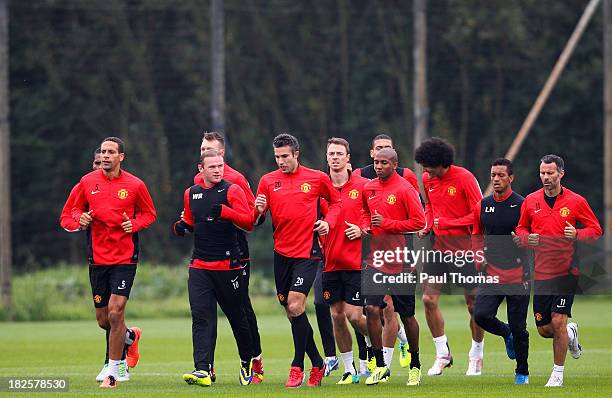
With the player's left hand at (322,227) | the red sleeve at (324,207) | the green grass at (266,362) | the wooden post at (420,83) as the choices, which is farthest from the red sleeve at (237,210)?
the wooden post at (420,83)

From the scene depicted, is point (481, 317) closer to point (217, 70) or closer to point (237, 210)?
point (237, 210)

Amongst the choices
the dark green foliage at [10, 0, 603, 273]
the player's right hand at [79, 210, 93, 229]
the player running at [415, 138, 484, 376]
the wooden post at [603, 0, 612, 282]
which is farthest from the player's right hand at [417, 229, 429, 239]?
the dark green foliage at [10, 0, 603, 273]

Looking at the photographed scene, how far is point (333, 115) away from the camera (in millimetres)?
39500

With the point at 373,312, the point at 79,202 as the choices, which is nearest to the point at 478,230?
the point at 373,312

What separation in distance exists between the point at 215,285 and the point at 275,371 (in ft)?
7.44

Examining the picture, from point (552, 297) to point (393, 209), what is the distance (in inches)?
71.7

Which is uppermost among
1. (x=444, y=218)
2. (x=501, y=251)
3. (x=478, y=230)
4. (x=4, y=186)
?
(x=4, y=186)

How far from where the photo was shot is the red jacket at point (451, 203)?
15469 mm

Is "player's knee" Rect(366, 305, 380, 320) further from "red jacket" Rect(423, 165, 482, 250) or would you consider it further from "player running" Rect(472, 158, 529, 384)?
"red jacket" Rect(423, 165, 482, 250)

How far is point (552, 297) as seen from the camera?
1364 centimetres

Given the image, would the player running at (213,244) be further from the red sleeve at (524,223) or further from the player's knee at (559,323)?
the player's knee at (559,323)

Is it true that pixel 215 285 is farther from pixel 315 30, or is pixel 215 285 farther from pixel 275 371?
pixel 315 30

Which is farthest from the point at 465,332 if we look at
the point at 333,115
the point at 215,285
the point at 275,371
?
the point at 333,115

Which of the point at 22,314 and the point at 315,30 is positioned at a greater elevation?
the point at 315,30
